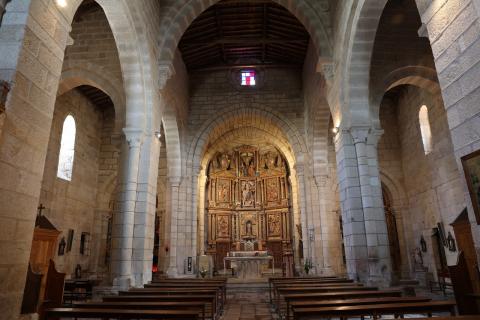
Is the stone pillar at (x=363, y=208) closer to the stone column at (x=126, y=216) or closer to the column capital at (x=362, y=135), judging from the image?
the column capital at (x=362, y=135)

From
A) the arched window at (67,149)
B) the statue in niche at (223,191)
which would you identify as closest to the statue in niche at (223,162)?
the statue in niche at (223,191)

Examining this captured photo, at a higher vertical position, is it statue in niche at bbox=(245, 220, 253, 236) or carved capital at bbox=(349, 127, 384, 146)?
carved capital at bbox=(349, 127, 384, 146)

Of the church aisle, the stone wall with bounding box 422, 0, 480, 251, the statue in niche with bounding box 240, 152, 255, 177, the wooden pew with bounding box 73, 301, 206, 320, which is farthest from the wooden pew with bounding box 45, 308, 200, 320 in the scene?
the statue in niche with bounding box 240, 152, 255, 177

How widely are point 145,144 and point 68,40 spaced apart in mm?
4515

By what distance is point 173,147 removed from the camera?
1459 cm

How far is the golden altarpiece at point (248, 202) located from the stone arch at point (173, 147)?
5813 mm

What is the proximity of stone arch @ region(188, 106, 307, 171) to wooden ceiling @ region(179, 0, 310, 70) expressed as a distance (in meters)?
2.31

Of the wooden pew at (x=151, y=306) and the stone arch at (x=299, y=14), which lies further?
the stone arch at (x=299, y=14)

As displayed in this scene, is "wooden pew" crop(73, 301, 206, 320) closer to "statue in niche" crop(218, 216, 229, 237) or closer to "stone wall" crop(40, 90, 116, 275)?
"stone wall" crop(40, 90, 116, 275)

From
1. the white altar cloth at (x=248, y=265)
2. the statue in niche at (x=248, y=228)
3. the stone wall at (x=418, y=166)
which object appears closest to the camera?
the stone wall at (x=418, y=166)

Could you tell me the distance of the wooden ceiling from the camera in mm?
12633

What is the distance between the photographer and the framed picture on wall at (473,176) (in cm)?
334

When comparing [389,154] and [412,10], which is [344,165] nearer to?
[412,10]

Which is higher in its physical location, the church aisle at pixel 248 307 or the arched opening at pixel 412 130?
the arched opening at pixel 412 130
